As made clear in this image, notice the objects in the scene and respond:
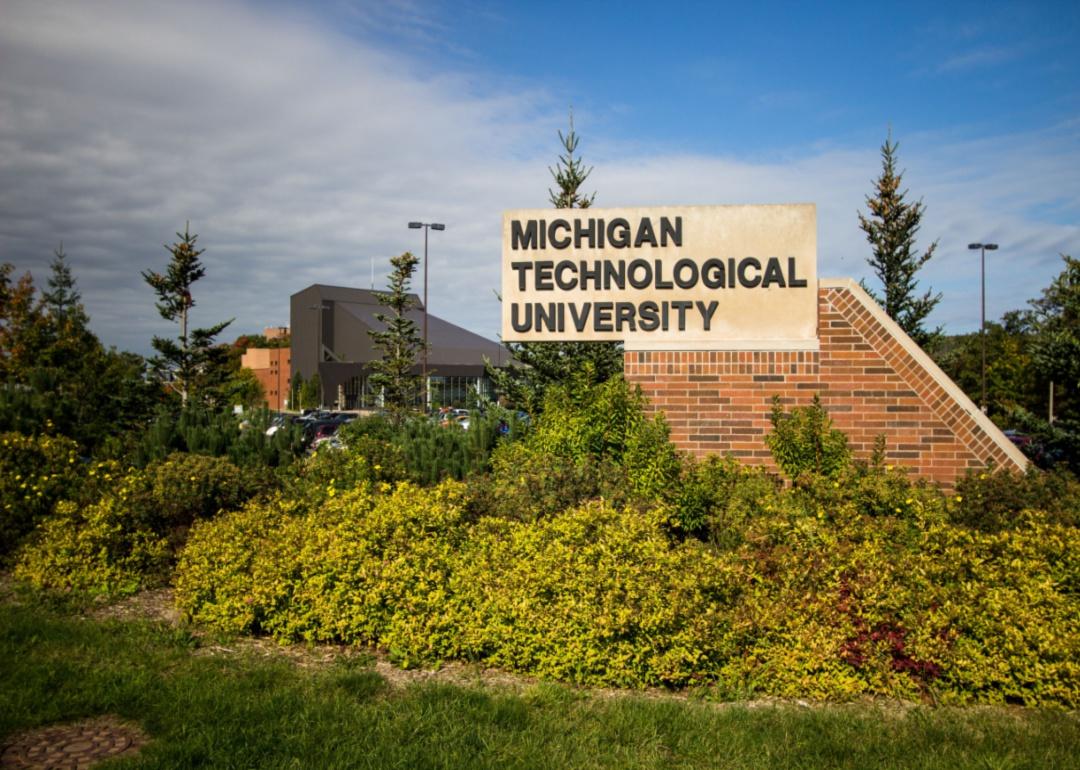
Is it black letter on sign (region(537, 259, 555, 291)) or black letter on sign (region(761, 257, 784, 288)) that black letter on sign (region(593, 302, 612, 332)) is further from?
black letter on sign (region(761, 257, 784, 288))

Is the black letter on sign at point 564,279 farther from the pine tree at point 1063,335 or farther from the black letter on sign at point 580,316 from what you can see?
the pine tree at point 1063,335

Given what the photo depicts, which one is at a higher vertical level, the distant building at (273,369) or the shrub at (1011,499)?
the distant building at (273,369)

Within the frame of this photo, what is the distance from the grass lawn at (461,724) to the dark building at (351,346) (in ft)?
191

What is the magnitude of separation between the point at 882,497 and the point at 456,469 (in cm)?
464

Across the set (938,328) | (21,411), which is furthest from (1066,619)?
(938,328)

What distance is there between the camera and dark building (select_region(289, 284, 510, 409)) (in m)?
65.9

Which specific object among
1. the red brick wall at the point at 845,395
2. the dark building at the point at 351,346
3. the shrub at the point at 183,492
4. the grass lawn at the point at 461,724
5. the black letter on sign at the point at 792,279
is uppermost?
the dark building at the point at 351,346

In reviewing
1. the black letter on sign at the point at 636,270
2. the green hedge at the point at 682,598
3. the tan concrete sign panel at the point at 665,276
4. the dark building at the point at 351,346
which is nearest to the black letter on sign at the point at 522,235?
the tan concrete sign panel at the point at 665,276

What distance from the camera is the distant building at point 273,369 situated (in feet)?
298

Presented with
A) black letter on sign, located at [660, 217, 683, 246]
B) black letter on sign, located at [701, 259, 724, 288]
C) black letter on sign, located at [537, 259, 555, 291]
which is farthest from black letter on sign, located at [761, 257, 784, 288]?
black letter on sign, located at [537, 259, 555, 291]

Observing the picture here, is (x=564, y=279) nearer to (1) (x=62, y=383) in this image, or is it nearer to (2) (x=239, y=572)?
(2) (x=239, y=572)

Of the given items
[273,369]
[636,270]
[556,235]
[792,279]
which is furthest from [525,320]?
[273,369]

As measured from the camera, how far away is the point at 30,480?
27.1 ft

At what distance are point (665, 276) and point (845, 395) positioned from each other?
233 cm
